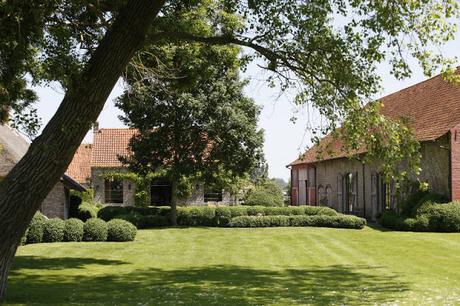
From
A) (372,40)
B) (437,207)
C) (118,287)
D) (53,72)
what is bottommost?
(118,287)

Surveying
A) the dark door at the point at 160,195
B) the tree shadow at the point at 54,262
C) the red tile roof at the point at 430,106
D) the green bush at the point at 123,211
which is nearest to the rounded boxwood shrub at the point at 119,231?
the tree shadow at the point at 54,262

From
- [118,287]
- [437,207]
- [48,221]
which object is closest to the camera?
[118,287]

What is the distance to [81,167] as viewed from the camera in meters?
48.4

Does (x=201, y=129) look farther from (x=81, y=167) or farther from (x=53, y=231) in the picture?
(x=81, y=167)

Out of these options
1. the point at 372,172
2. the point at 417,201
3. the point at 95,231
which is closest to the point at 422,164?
the point at 417,201

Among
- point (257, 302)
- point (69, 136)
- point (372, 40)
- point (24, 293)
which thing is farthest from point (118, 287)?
point (372, 40)

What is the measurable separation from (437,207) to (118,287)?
59.3ft

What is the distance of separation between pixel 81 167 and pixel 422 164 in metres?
28.6

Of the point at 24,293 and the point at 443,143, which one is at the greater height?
the point at 443,143

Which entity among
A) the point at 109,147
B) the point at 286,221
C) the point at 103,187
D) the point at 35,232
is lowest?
the point at 35,232

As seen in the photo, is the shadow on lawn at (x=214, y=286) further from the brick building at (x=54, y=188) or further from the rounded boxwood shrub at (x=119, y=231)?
the brick building at (x=54, y=188)

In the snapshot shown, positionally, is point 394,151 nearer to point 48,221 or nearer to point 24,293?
point 24,293

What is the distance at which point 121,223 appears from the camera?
23719 mm

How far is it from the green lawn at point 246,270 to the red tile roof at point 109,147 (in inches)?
772
